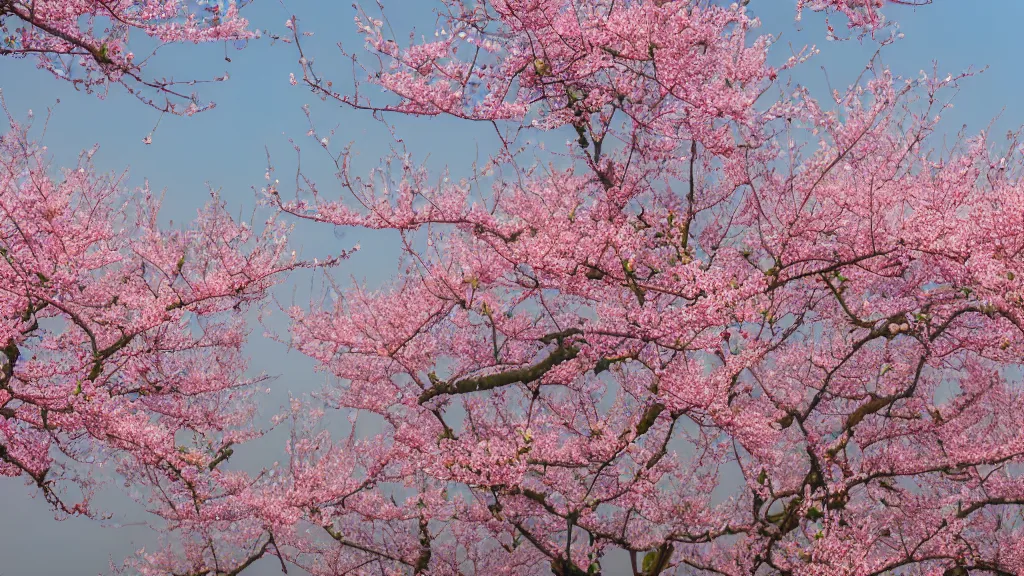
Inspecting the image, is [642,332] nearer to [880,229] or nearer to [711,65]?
[880,229]

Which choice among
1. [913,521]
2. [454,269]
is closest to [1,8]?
[454,269]

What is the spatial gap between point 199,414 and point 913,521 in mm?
10157

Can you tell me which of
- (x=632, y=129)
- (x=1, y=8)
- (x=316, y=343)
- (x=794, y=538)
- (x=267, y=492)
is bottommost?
(x=794, y=538)

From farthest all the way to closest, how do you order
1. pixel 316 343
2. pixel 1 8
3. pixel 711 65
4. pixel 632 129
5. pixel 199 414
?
pixel 199 414 → pixel 316 343 → pixel 632 129 → pixel 711 65 → pixel 1 8

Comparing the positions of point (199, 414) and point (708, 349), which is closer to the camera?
point (708, 349)

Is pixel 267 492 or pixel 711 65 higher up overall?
pixel 711 65

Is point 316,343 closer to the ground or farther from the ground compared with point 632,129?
closer to the ground

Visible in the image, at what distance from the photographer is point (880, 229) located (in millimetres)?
6938

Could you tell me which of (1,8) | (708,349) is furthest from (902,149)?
(1,8)

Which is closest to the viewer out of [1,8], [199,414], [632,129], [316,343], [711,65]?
[1,8]

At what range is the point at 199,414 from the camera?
35.9ft

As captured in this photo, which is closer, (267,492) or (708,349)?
(708,349)

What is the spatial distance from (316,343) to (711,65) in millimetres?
6017

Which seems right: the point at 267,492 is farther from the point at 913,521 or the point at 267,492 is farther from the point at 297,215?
the point at 913,521
